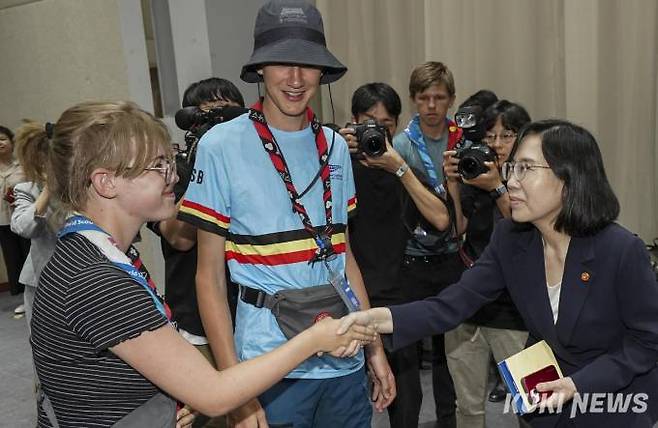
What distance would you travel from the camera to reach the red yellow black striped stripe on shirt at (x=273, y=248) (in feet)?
5.19

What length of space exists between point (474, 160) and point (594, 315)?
82 centimetres

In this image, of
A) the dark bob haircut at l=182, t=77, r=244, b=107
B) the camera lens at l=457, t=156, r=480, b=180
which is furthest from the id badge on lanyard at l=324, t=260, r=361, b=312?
the dark bob haircut at l=182, t=77, r=244, b=107

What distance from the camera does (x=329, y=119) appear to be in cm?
460

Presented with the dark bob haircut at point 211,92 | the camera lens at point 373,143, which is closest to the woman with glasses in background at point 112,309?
the camera lens at point 373,143

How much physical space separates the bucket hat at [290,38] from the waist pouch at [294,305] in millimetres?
559

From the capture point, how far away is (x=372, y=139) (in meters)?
2.35

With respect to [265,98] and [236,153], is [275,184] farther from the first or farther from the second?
[265,98]

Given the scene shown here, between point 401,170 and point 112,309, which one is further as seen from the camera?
point 401,170

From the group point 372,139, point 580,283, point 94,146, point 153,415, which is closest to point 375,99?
point 372,139

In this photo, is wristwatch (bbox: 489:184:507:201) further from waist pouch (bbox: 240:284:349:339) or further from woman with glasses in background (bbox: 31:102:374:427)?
woman with glasses in background (bbox: 31:102:374:427)

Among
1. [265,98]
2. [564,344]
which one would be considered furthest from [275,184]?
[564,344]

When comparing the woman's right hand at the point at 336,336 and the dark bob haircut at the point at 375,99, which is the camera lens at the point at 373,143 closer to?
the dark bob haircut at the point at 375,99

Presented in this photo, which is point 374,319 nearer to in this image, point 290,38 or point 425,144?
point 290,38

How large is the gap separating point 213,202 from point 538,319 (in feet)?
2.88
